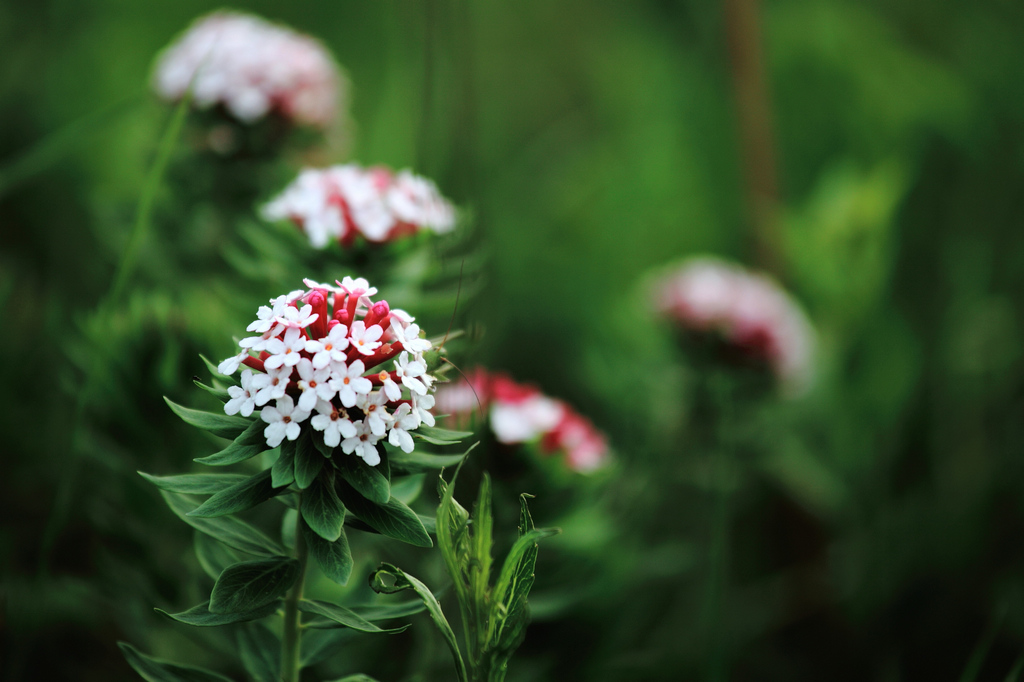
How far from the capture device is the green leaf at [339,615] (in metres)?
0.60

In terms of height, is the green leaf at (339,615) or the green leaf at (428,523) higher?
the green leaf at (428,523)

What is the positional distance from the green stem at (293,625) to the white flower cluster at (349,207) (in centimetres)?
42

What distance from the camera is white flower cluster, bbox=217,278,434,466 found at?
58 centimetres

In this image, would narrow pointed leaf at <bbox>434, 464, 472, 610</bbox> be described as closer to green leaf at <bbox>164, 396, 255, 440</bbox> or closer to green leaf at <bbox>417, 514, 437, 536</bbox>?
green leaf at <bbox>417, 514, 437, 536</bbox>

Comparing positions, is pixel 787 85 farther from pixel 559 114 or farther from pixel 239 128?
pixel 239 128

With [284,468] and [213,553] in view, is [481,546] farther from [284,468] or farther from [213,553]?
[213,553]

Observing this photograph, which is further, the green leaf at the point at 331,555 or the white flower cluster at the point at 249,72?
the white flower cluster at the point at 249,72

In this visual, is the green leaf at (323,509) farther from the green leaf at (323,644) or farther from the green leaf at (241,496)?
the green leaf at (323,644)

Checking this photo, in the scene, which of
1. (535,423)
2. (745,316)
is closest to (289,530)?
(535,423)

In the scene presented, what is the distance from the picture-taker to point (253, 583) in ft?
2.03

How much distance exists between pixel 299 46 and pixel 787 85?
5.53 feet

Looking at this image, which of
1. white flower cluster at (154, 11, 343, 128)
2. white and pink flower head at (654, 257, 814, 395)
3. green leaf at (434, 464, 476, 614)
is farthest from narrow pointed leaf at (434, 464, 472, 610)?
white and pink flower head at (654, 257, 814, 395)

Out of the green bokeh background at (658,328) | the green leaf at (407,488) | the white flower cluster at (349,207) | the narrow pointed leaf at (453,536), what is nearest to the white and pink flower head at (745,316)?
the green bokeh background at (658,328)

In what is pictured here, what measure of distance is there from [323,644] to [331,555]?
174 millimetres
